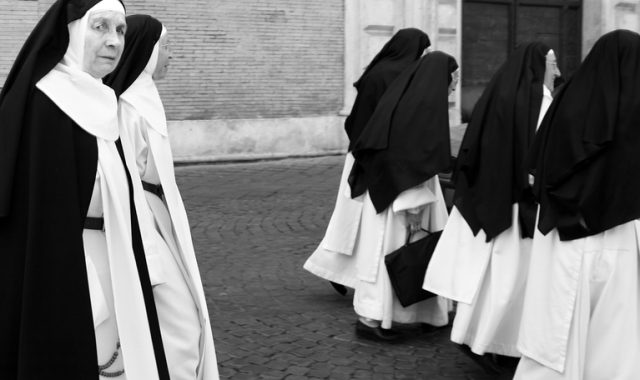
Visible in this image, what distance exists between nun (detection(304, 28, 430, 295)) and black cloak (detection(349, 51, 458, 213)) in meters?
0.49

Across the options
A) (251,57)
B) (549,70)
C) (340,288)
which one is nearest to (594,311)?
(549,70)

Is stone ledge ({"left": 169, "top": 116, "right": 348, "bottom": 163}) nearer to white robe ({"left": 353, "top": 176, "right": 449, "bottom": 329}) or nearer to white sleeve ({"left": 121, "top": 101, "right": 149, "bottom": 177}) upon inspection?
white robe ({"left": 353, "top": 176, "right": 449, "bottom": 329})

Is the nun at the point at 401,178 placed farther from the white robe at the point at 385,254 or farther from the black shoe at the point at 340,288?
the black shoe at the point at 340,288

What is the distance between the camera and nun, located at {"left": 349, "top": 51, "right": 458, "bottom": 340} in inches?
247

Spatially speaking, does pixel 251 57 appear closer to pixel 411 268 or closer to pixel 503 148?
pixel 411 268

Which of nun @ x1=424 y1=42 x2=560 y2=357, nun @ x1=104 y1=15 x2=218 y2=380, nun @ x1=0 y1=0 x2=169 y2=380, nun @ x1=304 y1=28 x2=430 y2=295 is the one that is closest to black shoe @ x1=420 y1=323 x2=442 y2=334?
nun @ x1=304 y1=28 x2=430 y2=295

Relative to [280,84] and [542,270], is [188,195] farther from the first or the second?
[542,270]

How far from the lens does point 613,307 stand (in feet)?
15.1

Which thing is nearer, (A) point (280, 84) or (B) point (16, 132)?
(B) point (16, 132)

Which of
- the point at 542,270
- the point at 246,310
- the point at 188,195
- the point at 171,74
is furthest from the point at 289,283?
the point at 171,74

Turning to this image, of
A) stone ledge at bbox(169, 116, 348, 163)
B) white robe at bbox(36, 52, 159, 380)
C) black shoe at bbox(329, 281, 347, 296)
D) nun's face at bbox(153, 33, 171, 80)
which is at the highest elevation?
nun's face at bbox(153, 33, 171, 80)

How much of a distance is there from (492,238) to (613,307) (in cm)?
114

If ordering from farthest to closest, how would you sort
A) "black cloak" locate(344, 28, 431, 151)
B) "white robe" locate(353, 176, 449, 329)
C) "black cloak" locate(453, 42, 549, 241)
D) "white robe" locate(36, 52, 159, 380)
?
"black cloak" locate(344, 28, 431, 151)
"white robe" locate(353, 176, 449, 329)
"black cloak" locate(453, 42, 549, 241)
"white robe" locate(36, 52, 159, 380)

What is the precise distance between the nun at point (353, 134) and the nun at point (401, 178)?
1.09ft
